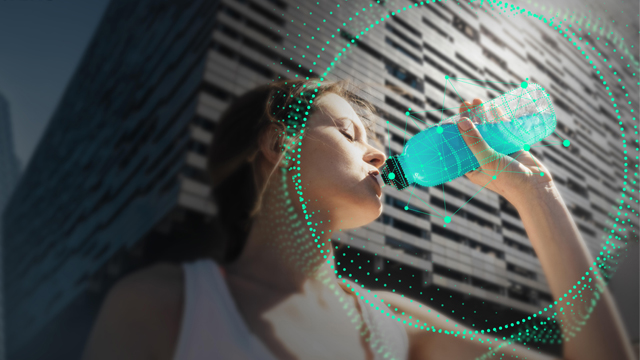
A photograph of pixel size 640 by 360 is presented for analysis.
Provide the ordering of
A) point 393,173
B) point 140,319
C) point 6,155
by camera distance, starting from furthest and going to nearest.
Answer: point 393,173
point 6,155
point 140,319

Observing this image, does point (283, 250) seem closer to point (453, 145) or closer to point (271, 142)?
point (271, 142)

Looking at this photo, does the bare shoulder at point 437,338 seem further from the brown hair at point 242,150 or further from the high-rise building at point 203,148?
the brown hair at point 242,150

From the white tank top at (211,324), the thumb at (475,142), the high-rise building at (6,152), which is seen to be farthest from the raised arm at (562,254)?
the high-rise building at (6,152)

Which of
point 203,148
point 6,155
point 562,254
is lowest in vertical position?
point 6,155

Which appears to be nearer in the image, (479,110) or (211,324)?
(211,324)

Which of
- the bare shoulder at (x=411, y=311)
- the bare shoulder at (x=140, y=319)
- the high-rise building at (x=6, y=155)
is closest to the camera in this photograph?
the bare shoulder at (x=140, y=319)

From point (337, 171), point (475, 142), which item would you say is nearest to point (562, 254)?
point (475, 142)

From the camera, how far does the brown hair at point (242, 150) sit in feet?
1.36

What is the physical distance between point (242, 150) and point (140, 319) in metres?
0.22

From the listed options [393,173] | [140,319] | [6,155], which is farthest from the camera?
[393,173]

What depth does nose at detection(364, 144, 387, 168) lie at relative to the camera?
1.64ft

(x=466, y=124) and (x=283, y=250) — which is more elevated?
(x=466, y=124)

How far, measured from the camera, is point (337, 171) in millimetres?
450

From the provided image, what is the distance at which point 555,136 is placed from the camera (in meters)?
1.03
